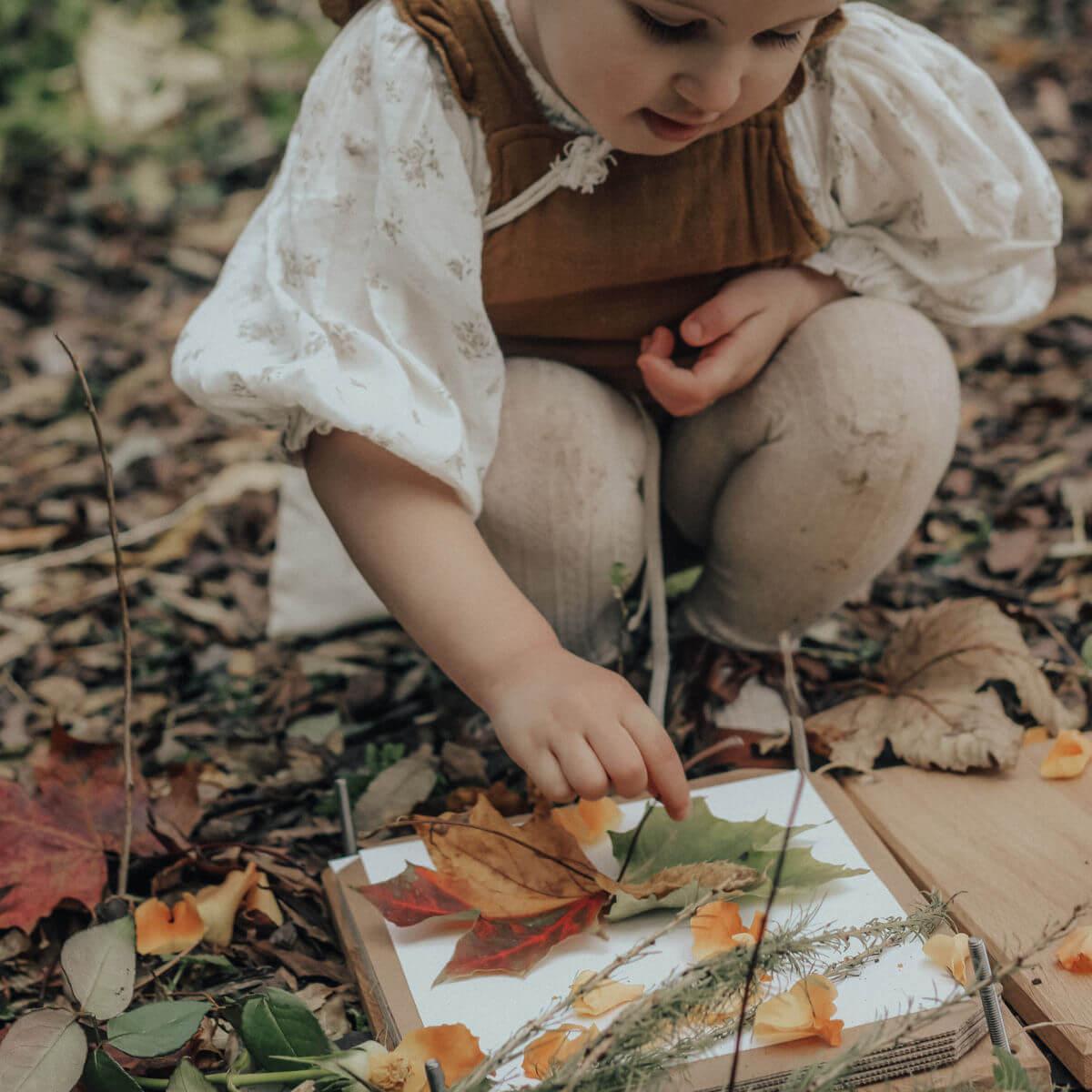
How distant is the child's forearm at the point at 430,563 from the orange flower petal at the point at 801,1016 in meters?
0.31

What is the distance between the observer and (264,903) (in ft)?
3.63

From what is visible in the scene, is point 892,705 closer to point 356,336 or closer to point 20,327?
point 356,336

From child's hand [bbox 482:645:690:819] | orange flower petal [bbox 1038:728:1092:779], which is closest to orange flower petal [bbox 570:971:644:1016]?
child's hand [bbox 482:645:690:819]

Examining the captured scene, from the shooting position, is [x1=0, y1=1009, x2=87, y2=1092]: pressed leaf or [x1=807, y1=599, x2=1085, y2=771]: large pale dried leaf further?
[x1=807, y1=599, x2=1085, y2=771]: large pale dried leaf

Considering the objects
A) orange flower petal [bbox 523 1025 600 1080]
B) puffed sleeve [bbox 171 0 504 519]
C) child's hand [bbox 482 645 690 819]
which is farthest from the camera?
puffed sleeve [bbox 171 0 504 519]


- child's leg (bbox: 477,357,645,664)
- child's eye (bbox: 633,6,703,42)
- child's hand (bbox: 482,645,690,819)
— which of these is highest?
child's eye (bbox: 633,6,703,42)

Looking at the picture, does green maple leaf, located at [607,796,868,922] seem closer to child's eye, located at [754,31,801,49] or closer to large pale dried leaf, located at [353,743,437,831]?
large pale dried leaf, located at [353,743,437,831]

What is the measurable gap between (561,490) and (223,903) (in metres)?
0.46

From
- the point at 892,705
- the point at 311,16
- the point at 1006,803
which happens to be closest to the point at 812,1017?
the point at 1006,803

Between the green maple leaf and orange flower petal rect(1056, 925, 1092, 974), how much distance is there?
146mm

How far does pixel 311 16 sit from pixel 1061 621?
2.35 meters

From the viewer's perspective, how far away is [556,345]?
1.25 m

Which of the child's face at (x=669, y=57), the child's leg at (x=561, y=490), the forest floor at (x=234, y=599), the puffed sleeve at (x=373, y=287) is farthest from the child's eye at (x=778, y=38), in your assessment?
the forest floor at (x=234, y=599)

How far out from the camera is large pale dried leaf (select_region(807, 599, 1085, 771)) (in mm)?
1127
